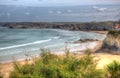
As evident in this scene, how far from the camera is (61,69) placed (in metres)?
17.6

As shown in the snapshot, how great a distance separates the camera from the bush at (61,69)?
690 inches

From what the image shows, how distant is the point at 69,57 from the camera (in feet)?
65.1

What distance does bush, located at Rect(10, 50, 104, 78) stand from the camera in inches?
690

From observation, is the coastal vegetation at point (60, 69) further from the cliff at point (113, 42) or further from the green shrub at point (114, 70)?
the cliff at point (113, 42)

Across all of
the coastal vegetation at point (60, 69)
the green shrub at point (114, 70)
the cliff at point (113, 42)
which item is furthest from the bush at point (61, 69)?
the cliff at point (113, 42)

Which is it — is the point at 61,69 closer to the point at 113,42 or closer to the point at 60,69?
the point at 60,69

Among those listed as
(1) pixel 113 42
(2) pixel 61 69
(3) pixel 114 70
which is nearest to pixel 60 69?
(2) pixel 61 69

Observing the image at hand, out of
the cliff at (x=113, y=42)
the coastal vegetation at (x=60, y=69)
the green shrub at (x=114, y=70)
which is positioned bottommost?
the cliff at (x=113, y=42)

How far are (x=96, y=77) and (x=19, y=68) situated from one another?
4.29 m

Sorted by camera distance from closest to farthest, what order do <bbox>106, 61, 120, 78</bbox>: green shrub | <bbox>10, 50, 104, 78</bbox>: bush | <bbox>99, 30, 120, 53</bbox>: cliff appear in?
1. <bbox>10, 50, 104, 78</bbox>: bush
2. <bbox>106, 61, 120, 78</bbox>: green shrub
3. <bbox>99, 30, 120, 53</bbox>: cliff

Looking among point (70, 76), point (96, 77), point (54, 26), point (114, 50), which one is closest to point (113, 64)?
point (96, 77)

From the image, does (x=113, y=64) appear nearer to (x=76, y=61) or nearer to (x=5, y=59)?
(x=76, y=61)

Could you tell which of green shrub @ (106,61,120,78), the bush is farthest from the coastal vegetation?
green shrub @ (106,61,120,78)

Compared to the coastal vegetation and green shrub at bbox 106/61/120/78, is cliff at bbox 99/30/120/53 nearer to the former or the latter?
green shrub at bbox 106/61/120/78
